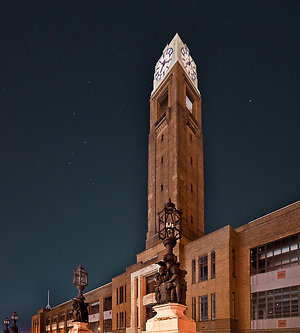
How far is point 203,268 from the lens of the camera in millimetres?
36594

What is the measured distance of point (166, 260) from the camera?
404 inches

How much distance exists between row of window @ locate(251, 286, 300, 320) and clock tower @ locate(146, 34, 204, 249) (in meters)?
17.4

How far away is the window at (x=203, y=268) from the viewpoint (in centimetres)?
3615

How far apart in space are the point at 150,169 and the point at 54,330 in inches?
2113

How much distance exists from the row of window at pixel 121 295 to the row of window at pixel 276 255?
24763mm

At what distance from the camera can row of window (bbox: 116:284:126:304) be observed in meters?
51.5

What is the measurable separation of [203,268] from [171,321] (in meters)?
29.2

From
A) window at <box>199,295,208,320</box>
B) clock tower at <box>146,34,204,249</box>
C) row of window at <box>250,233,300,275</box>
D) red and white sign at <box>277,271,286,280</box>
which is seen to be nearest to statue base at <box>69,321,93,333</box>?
red and white sign at <box>277,271,286,280</box>

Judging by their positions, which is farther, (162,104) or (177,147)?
(162,104)

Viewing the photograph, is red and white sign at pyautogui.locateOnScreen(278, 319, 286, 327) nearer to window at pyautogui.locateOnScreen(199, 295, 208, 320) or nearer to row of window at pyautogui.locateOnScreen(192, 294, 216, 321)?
row of window at pyautogui.locateOnScreen(192, 294, 216, 321)

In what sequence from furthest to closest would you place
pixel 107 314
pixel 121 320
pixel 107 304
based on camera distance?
pixel 107 304 → pixel 107 314 → pixel 121 320

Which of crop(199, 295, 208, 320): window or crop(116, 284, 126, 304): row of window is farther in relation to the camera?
crop(116, 284, 126, 304): row of window

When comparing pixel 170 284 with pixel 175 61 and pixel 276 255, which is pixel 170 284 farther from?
pixel 175 61

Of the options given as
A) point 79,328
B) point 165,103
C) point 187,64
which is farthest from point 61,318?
point 79,328
